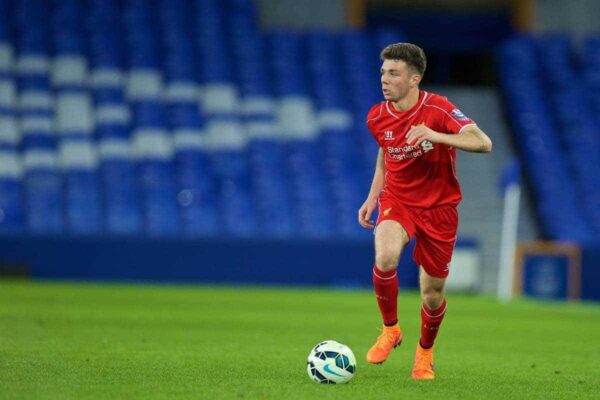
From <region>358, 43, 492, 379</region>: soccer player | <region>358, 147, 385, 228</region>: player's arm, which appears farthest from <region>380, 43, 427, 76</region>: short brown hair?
<region>358, 147, 385, 228</region>: player's arm

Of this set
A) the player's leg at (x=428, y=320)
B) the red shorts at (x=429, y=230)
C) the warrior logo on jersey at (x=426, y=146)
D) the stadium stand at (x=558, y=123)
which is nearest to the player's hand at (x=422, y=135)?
the warrior logo on jersey at (x=426, y=146)

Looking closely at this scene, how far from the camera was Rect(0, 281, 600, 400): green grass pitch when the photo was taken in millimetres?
7023

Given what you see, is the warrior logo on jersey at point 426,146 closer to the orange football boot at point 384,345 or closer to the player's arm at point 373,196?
the player's arm at point 373,196

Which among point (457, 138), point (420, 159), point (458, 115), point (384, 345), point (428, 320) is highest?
point (458, 115)

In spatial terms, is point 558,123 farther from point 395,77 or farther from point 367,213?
point 395,77

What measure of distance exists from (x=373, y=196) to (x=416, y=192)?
45cm

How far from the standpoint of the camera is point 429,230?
782 cm

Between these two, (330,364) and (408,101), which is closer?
(330,364)

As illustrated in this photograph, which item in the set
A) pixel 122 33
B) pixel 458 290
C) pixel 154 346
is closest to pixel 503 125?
pixel 458 290

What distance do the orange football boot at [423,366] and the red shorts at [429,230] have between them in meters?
0.51

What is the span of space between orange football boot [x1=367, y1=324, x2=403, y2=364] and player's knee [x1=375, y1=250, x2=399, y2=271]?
0.48 meters

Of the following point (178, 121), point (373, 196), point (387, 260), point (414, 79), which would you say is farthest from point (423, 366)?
point (178, 121)

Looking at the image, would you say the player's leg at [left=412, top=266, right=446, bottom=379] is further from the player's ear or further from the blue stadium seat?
the blue stadium seat

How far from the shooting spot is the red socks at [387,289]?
769 centimetres
